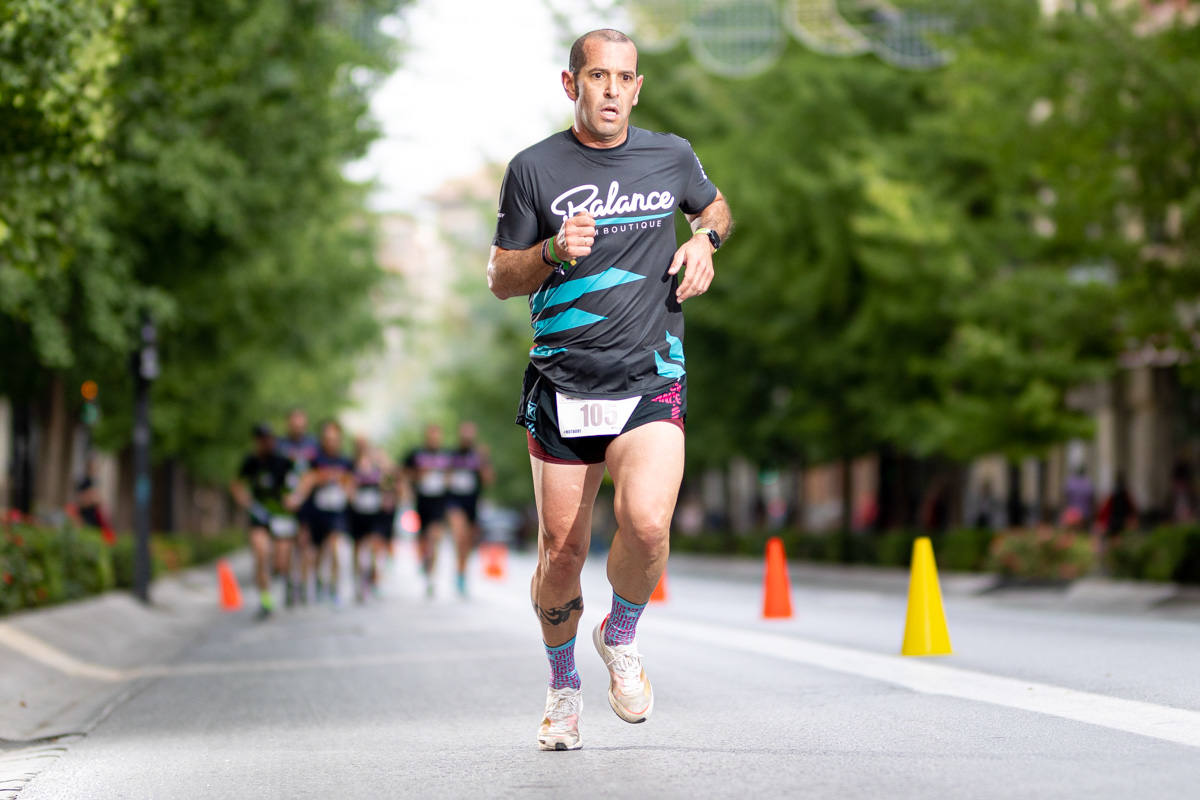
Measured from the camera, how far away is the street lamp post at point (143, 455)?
20344 mm

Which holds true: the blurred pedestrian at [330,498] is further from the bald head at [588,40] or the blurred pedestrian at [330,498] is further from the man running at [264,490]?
the bald head at [588,40]

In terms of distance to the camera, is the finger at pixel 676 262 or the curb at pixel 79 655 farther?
the curb at pixel 79 655

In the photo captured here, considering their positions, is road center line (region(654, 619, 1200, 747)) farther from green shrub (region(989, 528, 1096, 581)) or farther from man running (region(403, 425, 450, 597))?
green shrub (region(989, 528, 1096, 581))

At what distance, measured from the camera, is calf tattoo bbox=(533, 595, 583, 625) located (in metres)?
6.74

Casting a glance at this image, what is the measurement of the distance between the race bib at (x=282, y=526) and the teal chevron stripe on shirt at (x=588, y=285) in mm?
14028

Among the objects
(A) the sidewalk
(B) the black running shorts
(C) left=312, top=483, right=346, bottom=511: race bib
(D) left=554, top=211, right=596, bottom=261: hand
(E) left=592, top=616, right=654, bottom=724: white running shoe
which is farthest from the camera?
(C) left=312, top=483, right=346, bottom=511: race bib

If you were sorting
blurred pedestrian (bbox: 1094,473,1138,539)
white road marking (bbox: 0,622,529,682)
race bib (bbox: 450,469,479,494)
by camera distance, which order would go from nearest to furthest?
white road marking (bbox: 0,622,529,682)
race bib (bbox: 450,469,479,494)
blurred pedestrian (bbox: 1094,473,1138,539)

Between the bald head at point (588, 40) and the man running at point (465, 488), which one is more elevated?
the bald head at point (588, 40)

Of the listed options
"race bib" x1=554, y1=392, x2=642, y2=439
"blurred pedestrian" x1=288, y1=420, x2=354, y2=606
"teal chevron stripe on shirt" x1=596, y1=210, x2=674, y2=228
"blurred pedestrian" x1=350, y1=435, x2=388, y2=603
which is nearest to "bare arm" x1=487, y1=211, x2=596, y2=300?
"teal chevron stripe on shirt" x1=596, y1=210, x2=674, y2=228

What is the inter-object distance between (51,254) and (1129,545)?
14835mm

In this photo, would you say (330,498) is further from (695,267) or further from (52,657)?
(695,267)

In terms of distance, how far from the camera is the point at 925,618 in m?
10.7

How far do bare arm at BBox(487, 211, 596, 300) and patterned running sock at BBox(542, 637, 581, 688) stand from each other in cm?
133

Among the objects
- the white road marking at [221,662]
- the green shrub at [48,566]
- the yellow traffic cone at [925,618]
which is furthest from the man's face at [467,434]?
the yellow traffic cone at [925,618]
